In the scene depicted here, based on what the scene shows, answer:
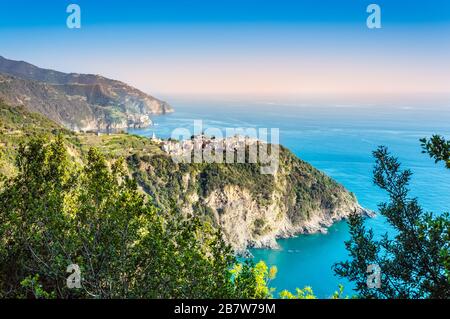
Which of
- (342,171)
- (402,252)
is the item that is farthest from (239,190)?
(402,252)

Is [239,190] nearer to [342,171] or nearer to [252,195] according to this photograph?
[252,195]

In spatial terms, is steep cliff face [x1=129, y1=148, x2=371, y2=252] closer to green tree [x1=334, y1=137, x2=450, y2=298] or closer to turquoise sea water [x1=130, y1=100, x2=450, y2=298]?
turquoise sea water [x1=130, y1=100, x2=450, y2=298]

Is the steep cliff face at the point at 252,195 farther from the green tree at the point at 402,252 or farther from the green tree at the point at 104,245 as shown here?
the green tree at the point at 402,252

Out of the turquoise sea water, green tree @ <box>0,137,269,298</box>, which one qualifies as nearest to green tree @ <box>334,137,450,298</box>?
green tree @ <box>0,137,269,298</box>
